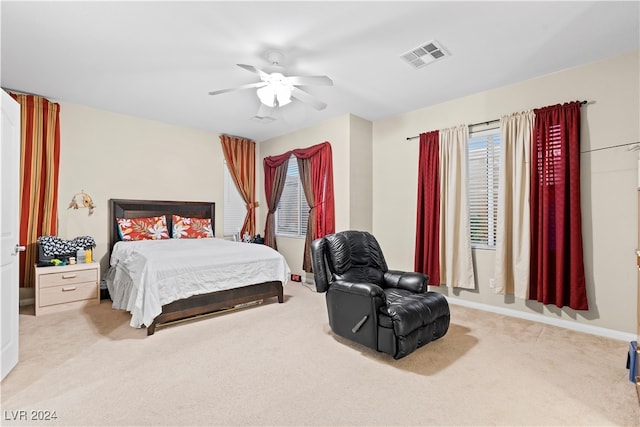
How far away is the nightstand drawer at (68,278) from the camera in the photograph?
11.8ft

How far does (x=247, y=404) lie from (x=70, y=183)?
4058mm

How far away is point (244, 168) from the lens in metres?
6.08

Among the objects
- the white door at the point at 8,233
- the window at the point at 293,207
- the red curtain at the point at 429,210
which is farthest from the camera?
the window at the point at 293,207

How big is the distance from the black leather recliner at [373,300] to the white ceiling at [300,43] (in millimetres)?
1785

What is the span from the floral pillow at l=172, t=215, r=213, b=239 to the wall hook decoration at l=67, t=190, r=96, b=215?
1.08m

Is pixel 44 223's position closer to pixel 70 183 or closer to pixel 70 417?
pixel 70 183

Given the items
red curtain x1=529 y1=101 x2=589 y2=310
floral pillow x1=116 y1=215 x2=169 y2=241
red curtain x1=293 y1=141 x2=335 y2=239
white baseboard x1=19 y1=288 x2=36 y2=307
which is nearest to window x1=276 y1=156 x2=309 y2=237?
red curtain x1=293 y1=141 x2=335 y2=239

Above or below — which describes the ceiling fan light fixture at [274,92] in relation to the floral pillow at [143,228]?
above

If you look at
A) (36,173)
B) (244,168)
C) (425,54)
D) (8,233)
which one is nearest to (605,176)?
(425,54)

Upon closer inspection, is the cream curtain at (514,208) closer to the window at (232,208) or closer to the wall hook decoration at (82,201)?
the window at (232,208)

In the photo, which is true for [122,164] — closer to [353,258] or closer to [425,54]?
[353,258]

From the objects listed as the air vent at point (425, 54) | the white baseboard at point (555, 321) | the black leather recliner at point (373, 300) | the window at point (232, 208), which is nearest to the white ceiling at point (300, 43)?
the air vent at point (425, 54)

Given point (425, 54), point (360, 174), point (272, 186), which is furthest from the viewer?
point (272, 186)

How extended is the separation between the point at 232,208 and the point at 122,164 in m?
1.91
